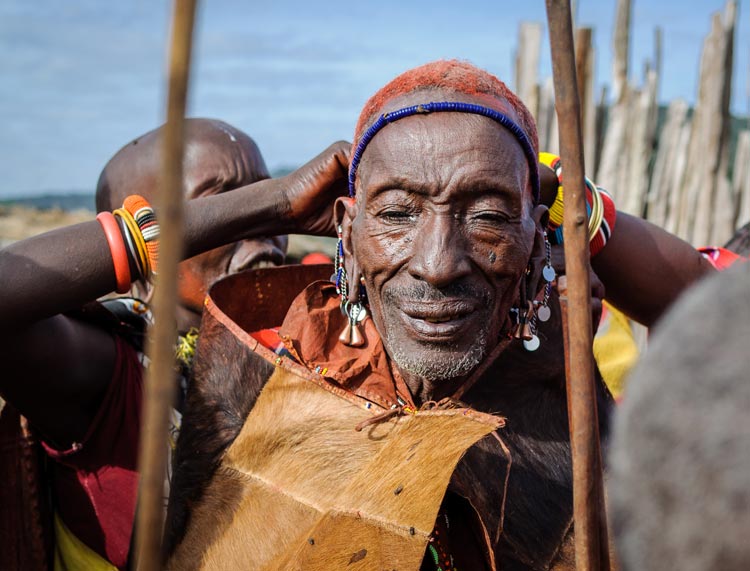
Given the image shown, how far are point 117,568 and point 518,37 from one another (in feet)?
20.7

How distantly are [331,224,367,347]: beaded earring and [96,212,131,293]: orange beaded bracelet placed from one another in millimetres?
624

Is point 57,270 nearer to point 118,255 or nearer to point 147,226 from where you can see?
point 118,255

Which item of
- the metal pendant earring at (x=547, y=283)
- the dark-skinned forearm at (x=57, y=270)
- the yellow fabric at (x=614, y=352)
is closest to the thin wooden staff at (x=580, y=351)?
the metal pendant earring at (x=547, y=283)

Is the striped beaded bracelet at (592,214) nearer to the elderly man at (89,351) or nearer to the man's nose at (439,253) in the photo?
the man's nose at (439,253)

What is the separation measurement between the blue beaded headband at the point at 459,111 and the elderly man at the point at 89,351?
271 millimetres

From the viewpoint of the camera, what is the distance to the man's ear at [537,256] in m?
2.40

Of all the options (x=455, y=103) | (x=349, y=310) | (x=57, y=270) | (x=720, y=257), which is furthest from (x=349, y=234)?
(x=720, y=257)

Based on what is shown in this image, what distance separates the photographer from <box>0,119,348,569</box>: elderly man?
7.99 ft

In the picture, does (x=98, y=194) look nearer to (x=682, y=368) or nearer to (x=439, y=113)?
(x=439, y=113)

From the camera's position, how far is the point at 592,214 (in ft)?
9.16

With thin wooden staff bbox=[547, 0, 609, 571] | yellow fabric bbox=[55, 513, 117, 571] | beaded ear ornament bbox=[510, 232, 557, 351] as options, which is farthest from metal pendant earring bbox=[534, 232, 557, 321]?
yellow fabric bbox=[55, 513, 117, 571]

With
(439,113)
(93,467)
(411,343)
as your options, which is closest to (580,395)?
(411,343)

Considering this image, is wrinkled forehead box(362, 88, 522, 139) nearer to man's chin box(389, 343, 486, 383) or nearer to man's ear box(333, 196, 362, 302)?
man's ear box(333, 196, 362, 302)

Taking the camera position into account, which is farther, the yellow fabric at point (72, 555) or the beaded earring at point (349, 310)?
the yellow fabric at point (72, 555)
